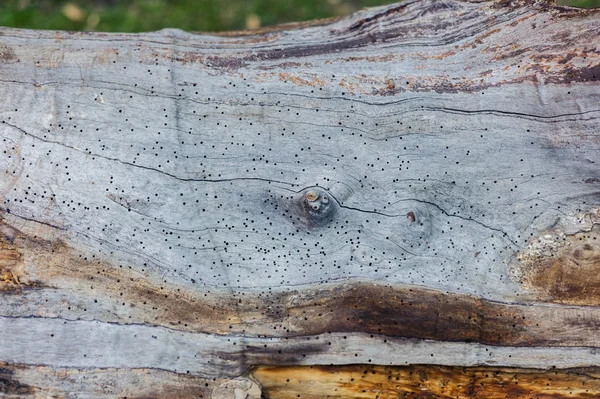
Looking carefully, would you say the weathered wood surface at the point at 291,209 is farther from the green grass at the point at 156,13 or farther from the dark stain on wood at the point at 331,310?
the green grass at the point at 156,13

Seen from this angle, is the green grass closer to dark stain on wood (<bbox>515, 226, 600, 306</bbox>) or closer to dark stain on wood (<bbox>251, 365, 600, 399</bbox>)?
dark stain on wood (<bbox>515, 226, 600, 306</bbox>)

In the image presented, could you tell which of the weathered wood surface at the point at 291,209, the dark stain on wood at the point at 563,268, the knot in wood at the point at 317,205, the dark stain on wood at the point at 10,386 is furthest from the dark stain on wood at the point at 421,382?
the dark stain on wood at the point at 10,386

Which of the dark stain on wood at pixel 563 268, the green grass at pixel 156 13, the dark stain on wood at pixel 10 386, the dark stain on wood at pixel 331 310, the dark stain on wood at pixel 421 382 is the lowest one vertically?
the dark stain on wood at pixel 10 386

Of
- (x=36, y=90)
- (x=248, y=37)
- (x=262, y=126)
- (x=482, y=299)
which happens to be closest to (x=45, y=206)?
(x=36, y=90)

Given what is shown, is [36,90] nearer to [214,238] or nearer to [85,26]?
[214,238]

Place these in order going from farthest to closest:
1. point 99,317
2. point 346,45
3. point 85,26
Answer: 1. point 85,26
2. point 346,45
3. point 99,317

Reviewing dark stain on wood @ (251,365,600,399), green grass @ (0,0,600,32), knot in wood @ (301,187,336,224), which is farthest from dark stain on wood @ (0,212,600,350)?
green grass @ (0,0,600,32)

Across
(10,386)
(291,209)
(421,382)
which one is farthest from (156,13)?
(421,382)
